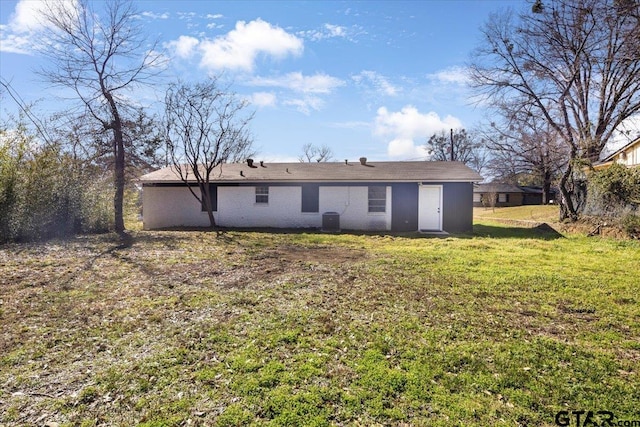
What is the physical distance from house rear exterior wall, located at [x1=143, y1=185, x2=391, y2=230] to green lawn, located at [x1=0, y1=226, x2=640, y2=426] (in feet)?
24.4

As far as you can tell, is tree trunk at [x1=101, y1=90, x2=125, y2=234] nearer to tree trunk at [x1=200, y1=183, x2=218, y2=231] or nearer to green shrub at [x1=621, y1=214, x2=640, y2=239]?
tree trunk at [x1=200, y1=183, x2=218, y2=231]

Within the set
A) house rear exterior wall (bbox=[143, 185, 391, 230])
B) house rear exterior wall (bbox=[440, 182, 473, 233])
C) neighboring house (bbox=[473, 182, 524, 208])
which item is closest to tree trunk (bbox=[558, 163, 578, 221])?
house rear exterior wall (bbox=[440, 182, 473, 233])

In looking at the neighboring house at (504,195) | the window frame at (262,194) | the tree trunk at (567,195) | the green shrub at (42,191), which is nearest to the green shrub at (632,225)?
the tree trunk at (567,195)

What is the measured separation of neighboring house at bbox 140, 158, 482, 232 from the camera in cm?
1411

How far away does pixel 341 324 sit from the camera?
166 inches

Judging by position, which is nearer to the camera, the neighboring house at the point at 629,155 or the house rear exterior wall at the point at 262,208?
the neighboring house at the point at 629,155

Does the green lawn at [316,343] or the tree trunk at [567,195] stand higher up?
the tree trunk at [567,195]

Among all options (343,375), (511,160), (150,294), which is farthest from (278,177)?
(511,160)

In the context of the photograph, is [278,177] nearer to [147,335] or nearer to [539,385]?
[147,335]

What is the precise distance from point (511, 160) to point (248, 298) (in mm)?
30572

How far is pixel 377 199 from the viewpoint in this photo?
48.1ft

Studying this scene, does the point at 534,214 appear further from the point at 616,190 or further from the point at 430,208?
the point at 430,208

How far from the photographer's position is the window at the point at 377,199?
14.6 meters

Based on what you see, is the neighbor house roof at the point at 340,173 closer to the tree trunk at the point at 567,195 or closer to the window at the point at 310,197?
the window at the point at 310,197
